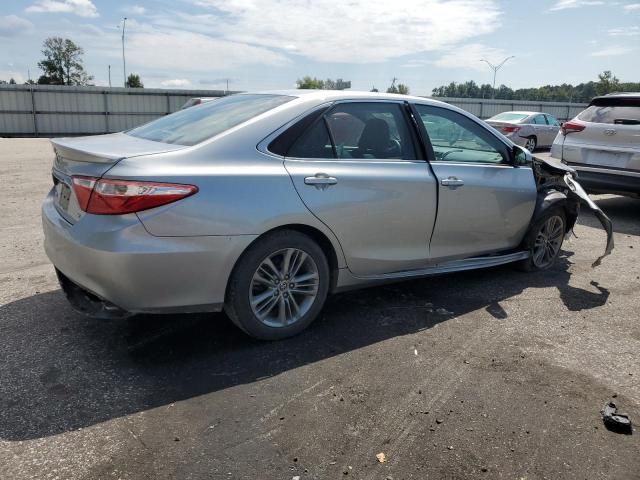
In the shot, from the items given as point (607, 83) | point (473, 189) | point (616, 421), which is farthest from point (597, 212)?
point (607, 83)

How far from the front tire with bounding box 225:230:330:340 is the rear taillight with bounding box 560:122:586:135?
20.0 feet

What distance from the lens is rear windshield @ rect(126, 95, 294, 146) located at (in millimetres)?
3650

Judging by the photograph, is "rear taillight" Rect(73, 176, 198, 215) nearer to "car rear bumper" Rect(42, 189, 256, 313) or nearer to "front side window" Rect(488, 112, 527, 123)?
"car rear bumper" Rect(42, 189, 256, 313)

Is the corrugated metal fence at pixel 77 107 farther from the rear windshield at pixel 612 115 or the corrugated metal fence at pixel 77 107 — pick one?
the rear windshield at pixel 612 115

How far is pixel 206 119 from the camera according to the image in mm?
3938

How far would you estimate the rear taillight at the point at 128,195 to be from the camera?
303 cm

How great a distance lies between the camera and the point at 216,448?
2.61m

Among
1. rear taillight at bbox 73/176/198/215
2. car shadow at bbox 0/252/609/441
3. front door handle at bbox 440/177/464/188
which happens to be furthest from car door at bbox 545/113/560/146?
rear taillight at bbox 73/176/198/215

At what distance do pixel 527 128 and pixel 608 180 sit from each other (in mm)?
11981

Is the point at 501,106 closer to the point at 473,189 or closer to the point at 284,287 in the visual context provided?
the point at 473,189

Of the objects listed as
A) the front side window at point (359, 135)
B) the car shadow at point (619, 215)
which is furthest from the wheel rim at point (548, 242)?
the car shadow at point (619, 215)

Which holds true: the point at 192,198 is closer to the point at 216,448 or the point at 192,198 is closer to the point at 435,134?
the point at 216,448

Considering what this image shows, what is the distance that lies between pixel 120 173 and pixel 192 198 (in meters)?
0.41

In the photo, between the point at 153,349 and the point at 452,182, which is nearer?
the point at 153,349
